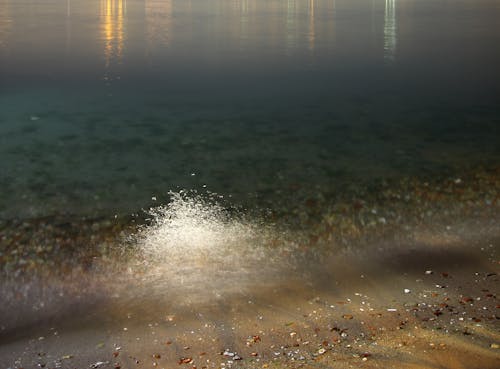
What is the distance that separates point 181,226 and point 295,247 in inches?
84.0

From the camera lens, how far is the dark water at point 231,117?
42.2 feet

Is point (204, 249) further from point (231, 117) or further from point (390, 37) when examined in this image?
point (390, 37)

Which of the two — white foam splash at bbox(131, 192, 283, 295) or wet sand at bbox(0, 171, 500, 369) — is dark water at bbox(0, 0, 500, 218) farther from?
wet sand at bbox(0, 171, 500, 369)

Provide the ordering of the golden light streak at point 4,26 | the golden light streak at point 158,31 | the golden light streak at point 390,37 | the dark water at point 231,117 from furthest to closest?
1. the golden light streak at point 158,31
2. the golden light streak at point 4,26
3. the golden light streak at point 390,37
4. the dark water at point 231,117

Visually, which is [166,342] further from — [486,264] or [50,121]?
[50,121]

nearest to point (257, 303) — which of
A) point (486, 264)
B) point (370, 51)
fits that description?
point (486, 264)

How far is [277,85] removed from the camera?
2389cm

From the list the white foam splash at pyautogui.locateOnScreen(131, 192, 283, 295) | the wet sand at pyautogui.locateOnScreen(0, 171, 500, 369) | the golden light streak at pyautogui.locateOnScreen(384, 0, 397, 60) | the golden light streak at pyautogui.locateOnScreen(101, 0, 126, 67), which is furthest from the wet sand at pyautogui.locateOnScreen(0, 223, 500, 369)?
the golden light streak at pyautogui.locateOnScreen(384, 0, 397, 60)

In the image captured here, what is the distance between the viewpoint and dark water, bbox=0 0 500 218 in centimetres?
1288

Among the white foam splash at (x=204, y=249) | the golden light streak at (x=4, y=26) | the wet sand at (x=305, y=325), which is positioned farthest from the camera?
the golden light streak at (x=4, y=26)

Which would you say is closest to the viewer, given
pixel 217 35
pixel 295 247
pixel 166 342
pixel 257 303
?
pixel 166 342

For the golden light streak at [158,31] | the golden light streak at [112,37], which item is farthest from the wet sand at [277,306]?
the golden light streak at [158,31]

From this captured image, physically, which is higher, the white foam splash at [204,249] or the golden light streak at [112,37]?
the golden light streak at [112,37]

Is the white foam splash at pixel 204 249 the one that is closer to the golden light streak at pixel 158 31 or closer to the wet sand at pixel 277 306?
the wet sand at pixel 277 306
